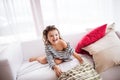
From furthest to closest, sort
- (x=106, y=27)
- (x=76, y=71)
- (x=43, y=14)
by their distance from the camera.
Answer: (x=43, y=14)
(x=106, y=27)
(x=76, y=71)

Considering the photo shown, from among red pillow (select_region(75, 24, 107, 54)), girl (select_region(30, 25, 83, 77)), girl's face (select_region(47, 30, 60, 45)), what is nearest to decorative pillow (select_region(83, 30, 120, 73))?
red pillow (select_region(75, 24, 107, 54))

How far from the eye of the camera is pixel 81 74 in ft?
4.63

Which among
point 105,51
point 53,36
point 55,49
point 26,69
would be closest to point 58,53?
point 55,49

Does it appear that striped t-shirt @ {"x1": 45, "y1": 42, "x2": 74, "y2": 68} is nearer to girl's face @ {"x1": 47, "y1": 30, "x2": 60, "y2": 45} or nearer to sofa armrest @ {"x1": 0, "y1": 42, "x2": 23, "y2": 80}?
girl's face @ {"x1": 47, "y1": 30, "x2": 60, "y2": 45}

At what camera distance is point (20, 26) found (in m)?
2.16

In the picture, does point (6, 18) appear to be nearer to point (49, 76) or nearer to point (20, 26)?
point (20, 26)

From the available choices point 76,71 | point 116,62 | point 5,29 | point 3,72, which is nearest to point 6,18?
point 5,29

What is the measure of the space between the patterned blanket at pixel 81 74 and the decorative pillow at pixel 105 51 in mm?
133

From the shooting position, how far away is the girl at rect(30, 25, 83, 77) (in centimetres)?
166

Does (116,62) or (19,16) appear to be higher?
(19,16)

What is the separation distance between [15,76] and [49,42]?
1.59 feet

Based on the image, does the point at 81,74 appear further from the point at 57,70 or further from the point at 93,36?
the point at 93,36

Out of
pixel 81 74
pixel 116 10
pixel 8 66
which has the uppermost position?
pixel 116 10

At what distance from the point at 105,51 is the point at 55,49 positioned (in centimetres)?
51
